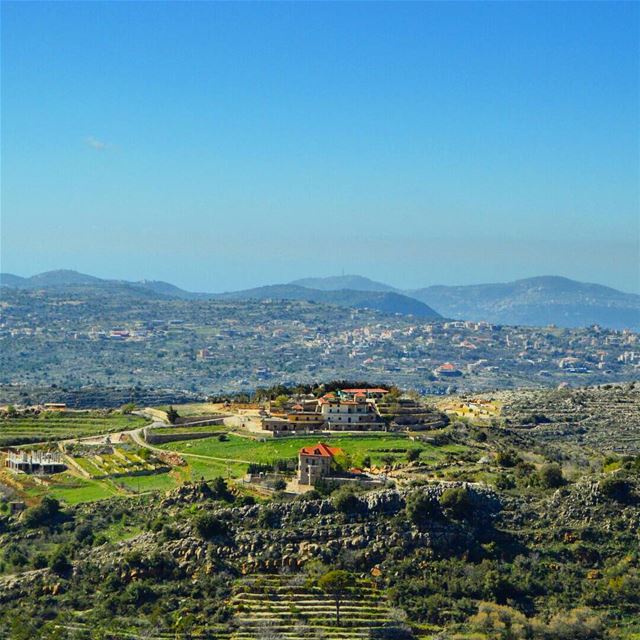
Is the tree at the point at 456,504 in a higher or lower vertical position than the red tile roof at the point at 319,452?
lower

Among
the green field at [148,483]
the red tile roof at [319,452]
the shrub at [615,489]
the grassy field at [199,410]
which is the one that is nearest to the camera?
the shrub at [615,489]

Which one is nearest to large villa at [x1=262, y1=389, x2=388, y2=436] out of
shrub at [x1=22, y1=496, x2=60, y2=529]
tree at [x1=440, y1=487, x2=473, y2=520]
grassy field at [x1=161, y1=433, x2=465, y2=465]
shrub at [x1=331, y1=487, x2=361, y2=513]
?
grassy field at [x1=161, y1=433, x2=465, y2=465]

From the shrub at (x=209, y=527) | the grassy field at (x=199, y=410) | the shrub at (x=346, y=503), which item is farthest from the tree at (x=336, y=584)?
the grassy field at (x=199, y=410)

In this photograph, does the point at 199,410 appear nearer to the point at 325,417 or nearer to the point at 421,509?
the point at 325,417

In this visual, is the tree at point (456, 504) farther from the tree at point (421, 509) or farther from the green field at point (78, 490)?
the green field at point (78, 490)

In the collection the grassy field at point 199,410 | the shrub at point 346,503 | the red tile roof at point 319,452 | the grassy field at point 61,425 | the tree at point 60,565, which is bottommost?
the tree at point 60,565

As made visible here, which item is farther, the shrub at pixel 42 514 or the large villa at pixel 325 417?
the large villa at pixel 325 417

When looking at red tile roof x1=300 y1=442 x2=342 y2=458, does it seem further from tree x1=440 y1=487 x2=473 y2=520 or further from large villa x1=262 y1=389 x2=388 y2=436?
large villa x1=262 y1=389 x2=388 y2=436
